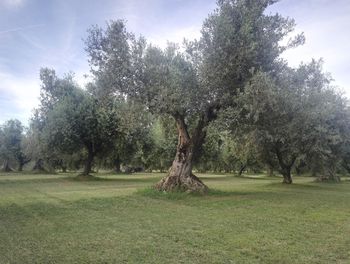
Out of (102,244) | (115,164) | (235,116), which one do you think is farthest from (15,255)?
(115,164)

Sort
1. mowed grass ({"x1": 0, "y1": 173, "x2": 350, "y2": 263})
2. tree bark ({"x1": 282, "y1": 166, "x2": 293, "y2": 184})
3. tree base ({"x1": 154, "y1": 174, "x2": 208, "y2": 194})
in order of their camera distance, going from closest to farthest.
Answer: mowed grass ({"x1": 0, "y1": 173, "x2": 350, "y2": 263}) < tree base ({"x1": 154, "y1": 174, "x2": 208, "y2": 194}) < tree bark ({"x1": 282, "y1": 166, "x2": 293, "y2": 184})

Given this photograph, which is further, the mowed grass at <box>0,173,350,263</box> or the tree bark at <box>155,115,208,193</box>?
the tree bark at <box>155,115,208,193</box>

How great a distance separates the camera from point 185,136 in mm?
28484

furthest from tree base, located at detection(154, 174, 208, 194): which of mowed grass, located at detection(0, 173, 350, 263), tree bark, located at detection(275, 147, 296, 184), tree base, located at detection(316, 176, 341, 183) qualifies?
tree base, located at detection(316, 176, 341, 183)

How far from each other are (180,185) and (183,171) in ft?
3.75

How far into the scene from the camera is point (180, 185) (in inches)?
1066

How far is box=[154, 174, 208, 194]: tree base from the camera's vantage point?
2677cm

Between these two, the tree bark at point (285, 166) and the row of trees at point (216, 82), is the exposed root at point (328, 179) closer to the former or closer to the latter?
the tree bark at point (285, 166)

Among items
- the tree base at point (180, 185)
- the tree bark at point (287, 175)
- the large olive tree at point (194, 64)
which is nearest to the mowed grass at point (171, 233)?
the tree base at point (180, 185)

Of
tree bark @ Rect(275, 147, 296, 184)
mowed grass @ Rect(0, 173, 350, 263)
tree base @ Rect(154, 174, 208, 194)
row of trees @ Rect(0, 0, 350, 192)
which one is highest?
row of trees @ Rect(0, 0, 350, 192)

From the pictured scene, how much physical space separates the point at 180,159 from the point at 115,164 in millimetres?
58522

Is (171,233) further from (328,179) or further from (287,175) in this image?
(328,179)

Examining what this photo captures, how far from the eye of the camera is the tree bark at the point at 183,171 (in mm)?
26969

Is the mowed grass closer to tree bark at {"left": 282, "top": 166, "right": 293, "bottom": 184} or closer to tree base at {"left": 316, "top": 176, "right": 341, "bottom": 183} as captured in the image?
tree bark at {"left": 282, "top": 166, "right": 293, "bottom": 184}
